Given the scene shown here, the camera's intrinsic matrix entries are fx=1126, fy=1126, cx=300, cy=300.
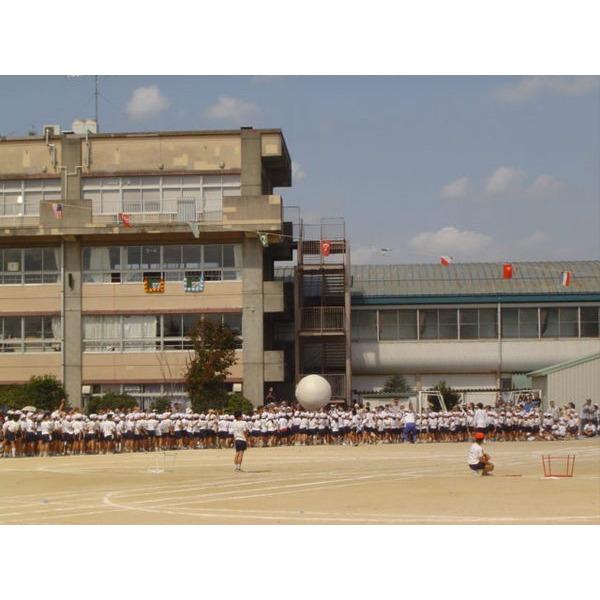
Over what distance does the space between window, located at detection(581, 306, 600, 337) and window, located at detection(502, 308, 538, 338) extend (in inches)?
104

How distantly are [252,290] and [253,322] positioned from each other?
65.3 inches

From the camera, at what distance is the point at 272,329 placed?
6250 centimetres

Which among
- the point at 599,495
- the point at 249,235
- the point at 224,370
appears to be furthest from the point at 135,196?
the point at 599,495

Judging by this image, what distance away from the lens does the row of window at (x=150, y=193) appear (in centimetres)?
5784

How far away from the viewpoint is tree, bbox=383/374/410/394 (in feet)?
204

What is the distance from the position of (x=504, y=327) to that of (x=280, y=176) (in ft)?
50.6

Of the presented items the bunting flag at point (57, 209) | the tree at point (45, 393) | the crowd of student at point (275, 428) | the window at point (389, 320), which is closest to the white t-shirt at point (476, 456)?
the crowd of student at point (275, 428)

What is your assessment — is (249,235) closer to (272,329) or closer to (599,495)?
(272,329)

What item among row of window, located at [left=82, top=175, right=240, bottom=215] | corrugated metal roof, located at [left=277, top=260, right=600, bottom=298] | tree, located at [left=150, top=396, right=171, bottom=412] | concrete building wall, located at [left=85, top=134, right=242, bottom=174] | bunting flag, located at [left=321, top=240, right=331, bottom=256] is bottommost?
tree, located at [left=150, top=396, right=171, bottom=412]

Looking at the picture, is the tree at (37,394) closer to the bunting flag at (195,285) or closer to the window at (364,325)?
the bunting flag at (195,285)

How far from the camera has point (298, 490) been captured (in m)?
25.4

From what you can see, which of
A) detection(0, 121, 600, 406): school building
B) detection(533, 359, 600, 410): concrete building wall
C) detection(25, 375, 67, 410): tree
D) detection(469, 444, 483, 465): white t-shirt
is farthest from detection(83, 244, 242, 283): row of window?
detection(469, 444, 483, 465): white t-shirt

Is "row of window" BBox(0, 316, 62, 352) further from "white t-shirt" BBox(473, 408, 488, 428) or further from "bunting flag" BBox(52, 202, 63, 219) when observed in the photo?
"white t-shirt" BBox(473, 408, 488, 428)

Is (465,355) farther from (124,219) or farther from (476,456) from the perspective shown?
(476,456)
